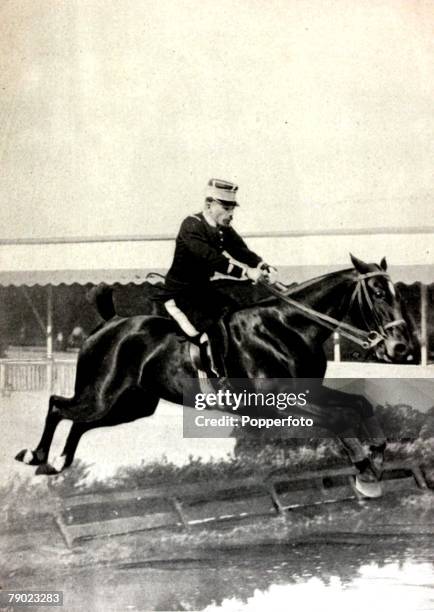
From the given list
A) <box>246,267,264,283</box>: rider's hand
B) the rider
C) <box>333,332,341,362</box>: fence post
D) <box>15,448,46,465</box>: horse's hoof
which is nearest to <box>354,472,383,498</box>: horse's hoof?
<box>333,332,341,362</box>: fence post

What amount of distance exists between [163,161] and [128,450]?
5.21 ft

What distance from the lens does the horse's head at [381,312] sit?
11.4ft

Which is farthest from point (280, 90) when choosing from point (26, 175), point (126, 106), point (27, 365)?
point (27, 365)

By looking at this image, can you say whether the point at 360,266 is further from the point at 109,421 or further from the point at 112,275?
the point at 109,421

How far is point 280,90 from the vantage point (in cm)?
365

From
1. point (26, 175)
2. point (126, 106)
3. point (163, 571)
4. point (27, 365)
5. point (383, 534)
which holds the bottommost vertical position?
point (163, 571)

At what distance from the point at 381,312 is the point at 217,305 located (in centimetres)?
86

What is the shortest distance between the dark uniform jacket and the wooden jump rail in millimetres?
1069

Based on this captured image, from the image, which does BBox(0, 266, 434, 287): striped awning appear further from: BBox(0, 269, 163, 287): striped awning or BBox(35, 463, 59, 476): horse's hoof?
BBox(35, 463, 59, 476): horse's hoof

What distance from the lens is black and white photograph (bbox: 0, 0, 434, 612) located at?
3512mm

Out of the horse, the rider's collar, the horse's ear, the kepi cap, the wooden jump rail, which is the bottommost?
the wooden jump rail

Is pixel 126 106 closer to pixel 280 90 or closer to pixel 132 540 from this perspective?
pixel 280 90

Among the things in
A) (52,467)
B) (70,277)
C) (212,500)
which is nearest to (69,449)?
(52,467)

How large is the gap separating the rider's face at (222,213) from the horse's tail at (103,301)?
0.71 meters
